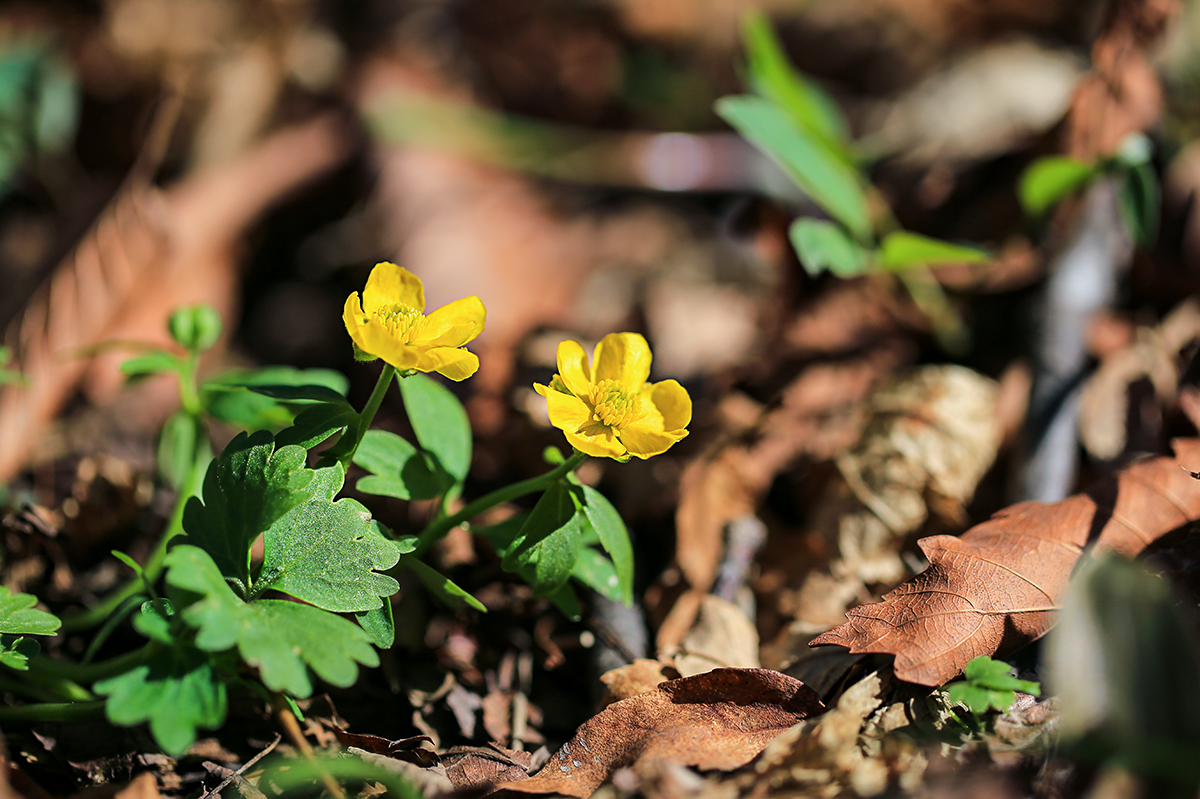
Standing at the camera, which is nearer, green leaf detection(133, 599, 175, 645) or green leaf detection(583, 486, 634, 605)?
green leaf detection(133, 599, 175, 645)

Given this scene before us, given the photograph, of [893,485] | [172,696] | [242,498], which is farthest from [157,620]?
[893,485]

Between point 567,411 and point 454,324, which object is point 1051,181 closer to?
point 567,411

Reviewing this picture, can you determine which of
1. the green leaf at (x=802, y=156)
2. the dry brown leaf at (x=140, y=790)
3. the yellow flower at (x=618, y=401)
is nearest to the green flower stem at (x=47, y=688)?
the dry brown leaf at (x=140, y=790)

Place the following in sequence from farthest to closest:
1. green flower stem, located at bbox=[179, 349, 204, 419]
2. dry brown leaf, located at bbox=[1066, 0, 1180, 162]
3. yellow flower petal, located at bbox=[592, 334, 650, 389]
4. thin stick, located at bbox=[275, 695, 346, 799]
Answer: dry brown leaf, located at bbox=[1066, 0, 1180, 162], green flower stem, located at bbox=[179, 349, 204, 419], yellow flower petal, located at bbox=[592, 334, 650, 389], thin stick, located at bbox=[275, 695, 346, 799]

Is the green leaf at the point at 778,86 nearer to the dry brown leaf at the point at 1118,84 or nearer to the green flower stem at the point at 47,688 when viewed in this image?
the dry brown leaf at the point at 1118,84

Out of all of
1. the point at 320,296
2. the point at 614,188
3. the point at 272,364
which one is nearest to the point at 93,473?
the point at 272,364

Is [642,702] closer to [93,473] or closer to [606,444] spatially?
[606,444]

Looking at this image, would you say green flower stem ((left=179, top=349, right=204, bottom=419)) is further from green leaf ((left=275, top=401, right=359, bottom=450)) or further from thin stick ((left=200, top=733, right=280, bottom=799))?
thin stick ((left=200, top=733, right=280, bottom=799))

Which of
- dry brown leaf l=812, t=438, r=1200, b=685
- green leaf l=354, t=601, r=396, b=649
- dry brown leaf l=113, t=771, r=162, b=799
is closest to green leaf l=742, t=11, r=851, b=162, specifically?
dry brown leaf l=812, t=438, r=1200, b=685
